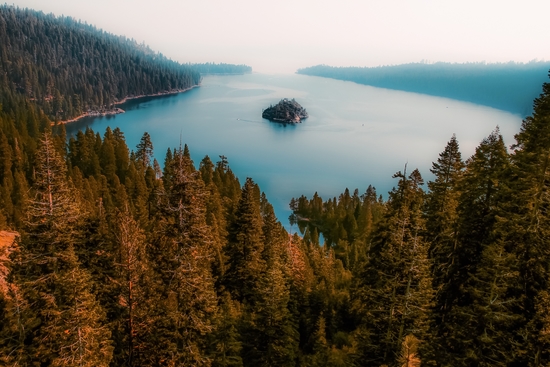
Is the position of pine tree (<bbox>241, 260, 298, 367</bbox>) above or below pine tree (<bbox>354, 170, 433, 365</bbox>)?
below

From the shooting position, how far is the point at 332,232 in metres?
78.7

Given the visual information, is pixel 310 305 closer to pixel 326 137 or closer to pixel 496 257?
pixel 496 257

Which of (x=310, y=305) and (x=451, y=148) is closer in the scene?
(x=451, y=148)

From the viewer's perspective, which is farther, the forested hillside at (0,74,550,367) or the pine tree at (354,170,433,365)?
the pine tree at (354,170,433,365)

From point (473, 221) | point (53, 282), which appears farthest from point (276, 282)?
point (53, 282)

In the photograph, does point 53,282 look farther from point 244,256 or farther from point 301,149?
point 301,149

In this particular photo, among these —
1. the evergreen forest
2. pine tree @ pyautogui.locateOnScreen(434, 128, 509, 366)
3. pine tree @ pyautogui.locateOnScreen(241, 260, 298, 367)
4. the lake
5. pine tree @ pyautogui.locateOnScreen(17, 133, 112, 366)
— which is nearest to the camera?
the evergreen forest

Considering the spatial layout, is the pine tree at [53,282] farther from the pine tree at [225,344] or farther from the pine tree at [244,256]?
the pine tree at [244,256]

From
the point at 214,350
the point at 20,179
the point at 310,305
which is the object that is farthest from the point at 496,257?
the point at 20,179

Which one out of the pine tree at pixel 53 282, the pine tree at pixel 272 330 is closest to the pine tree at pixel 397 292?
the pine tree at pixel 272 330

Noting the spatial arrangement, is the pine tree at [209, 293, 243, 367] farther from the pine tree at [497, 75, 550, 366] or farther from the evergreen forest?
the pine tree at [497, 75, 550, 366]

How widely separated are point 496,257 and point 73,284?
17.6 metres

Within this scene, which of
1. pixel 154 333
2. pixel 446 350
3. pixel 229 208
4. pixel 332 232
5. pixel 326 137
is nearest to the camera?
pixel 446 350

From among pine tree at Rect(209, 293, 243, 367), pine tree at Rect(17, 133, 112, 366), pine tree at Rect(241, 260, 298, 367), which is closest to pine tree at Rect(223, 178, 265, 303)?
pine tree at Rect(241, 260, 298, 367)
